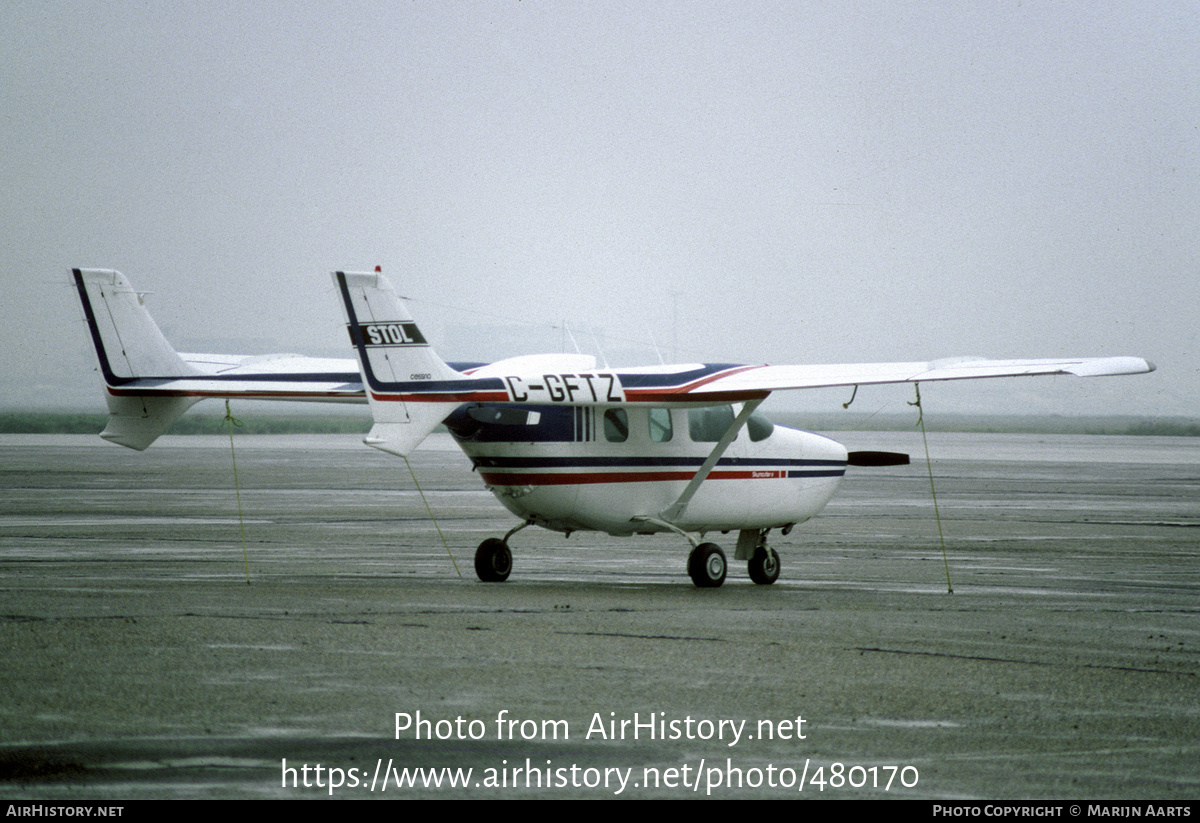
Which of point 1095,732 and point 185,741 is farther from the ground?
point 185,741

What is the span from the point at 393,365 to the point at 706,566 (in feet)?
14.5

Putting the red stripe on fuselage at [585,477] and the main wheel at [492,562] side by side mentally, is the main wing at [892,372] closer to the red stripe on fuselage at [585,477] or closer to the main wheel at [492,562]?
the red stripe on fuselage at [585,477]

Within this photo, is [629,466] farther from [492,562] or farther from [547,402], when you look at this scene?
[492,562]

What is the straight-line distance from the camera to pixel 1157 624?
40.9 ft

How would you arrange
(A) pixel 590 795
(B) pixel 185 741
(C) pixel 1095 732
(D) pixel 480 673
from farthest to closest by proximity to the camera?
(D) pixel 480 673
(C) pixel 1095 732
(B) pixel 185 741
(A) pixel 590 795

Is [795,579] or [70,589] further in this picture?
[795,579]

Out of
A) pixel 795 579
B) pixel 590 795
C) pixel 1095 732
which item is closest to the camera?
pixel 590 795

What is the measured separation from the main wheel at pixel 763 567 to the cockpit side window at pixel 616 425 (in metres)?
2.46

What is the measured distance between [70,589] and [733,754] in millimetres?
8974

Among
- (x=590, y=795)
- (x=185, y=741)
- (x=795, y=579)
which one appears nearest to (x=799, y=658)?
(x=590, y=795)

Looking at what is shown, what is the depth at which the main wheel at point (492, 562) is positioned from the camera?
616 inches

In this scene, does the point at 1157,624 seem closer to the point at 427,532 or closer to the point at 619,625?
the point at 619,625

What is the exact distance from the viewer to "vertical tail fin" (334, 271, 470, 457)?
1380cm

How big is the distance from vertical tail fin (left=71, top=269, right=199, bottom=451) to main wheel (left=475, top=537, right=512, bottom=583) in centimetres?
385
